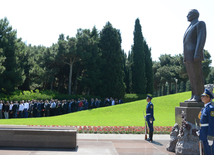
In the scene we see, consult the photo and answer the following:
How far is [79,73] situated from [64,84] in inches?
246

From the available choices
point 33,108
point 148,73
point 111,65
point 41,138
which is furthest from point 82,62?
point 41,138

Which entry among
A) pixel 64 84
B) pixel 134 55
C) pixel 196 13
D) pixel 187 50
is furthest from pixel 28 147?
pixel 134 55

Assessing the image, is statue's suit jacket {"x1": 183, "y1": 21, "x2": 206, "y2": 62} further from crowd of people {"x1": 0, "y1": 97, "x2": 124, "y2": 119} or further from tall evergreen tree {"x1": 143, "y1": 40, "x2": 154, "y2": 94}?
tall evergreen tree {"x1": 143, "y1": 40, "x2": 154, "y2": 94}

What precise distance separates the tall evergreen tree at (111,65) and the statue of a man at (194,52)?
30255 millimetres

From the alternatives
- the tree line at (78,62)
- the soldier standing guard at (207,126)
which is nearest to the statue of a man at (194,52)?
the soldier standing guard at (207,126)

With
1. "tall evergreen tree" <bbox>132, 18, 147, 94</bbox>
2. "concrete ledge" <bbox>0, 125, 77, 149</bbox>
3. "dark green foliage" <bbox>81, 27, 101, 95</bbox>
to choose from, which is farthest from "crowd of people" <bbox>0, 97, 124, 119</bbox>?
"tall evergreen tree" <bbox>132, 18, 147, 94</bbox>

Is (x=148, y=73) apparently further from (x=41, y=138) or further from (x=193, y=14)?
(x=41, y=138)

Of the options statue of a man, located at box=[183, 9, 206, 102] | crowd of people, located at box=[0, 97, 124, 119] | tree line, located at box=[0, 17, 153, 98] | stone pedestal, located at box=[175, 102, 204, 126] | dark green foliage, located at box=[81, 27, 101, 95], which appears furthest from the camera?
dark green foliage, located at box=[81, 27, 101, 95]

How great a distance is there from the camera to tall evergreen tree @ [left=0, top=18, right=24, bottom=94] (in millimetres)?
29298

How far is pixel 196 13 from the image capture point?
25.2ft

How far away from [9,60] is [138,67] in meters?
26.9

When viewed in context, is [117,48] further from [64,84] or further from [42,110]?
[42,110]

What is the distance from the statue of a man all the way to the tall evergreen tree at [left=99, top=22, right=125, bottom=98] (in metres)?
30.3

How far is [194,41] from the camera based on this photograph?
24.7 ft
